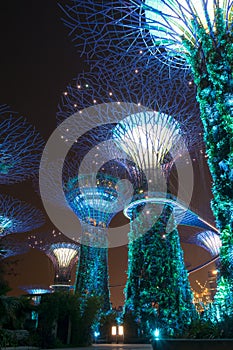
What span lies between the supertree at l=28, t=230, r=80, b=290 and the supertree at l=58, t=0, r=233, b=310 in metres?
35.5

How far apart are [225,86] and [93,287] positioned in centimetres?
1931

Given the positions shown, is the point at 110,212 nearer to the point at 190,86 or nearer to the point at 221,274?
the point at 190,86

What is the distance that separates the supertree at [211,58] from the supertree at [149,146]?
3.92 metres

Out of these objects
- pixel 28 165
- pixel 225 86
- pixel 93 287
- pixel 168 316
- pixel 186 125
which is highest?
pixel 186 125

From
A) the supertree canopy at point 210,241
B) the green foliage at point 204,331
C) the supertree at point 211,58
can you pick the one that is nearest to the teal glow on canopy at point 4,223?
the supertree at point 211,58

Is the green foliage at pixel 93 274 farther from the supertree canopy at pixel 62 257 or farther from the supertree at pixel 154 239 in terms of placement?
the supertree canopy at pixel 62 257

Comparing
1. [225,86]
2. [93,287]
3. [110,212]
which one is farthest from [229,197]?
[110,212]

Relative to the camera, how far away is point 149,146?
1839 cm

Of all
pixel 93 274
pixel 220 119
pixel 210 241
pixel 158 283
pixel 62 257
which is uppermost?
pixel 210 241

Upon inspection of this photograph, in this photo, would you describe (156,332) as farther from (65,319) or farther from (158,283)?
(65,319)

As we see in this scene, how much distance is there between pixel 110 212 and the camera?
1165 inches

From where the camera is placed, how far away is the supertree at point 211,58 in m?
8.69

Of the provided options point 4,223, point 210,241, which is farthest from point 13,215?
point 210,241

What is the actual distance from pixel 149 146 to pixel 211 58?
8.61 m
